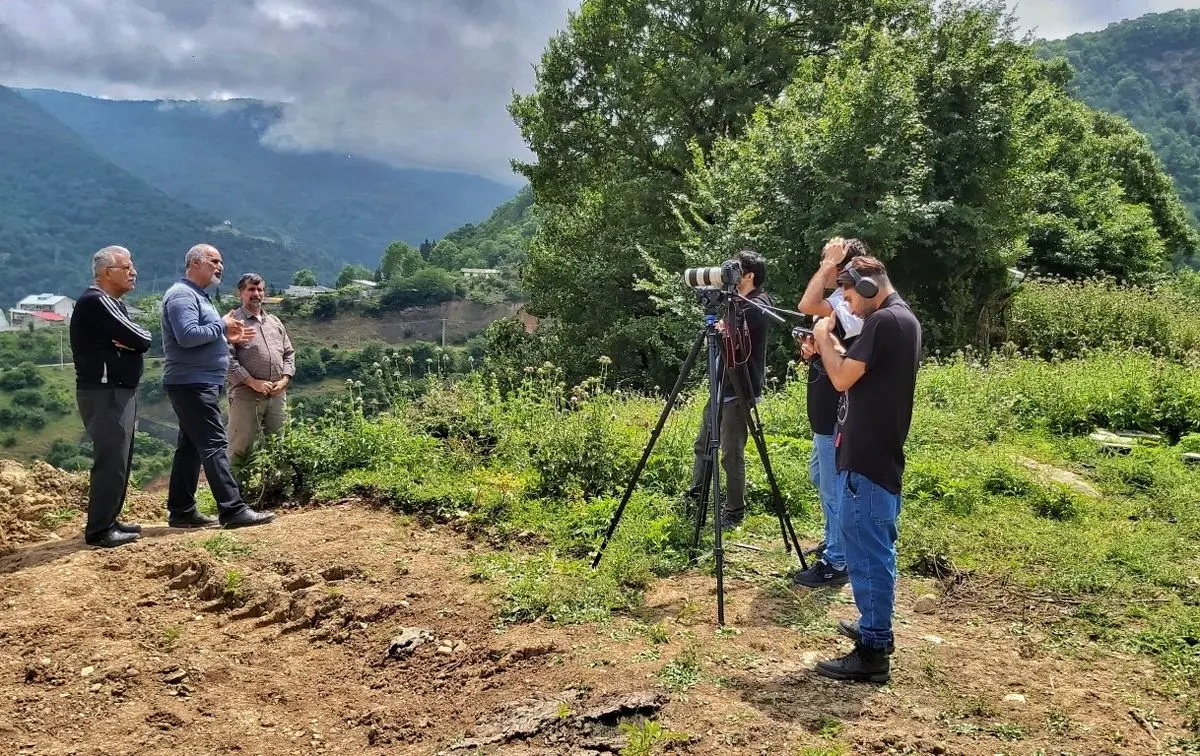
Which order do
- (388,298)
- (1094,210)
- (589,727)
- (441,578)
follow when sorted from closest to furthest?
(589,727) < (441,578) < (1094,210) < (388,298)

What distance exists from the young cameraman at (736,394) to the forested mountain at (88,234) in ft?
403

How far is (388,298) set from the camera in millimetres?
51000

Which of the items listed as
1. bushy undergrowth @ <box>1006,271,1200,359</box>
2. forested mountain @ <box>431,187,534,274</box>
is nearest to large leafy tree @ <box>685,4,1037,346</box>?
bushy undergrowth @ <box>1006,271,1200,359</box>

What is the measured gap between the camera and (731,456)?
4824mm

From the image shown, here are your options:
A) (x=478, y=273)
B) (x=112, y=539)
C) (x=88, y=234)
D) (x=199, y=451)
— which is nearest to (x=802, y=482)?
(x=199, y=451)

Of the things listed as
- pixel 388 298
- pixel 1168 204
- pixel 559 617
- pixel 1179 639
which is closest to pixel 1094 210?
pixel 1168 204

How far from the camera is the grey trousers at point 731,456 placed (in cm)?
470

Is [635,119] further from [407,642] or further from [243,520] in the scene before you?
[407,642]

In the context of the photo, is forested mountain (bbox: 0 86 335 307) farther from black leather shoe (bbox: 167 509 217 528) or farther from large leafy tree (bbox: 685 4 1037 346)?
black leather shoe (bbox: 167 509 217 528)

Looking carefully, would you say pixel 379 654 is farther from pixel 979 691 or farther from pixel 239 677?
pixel 979 691

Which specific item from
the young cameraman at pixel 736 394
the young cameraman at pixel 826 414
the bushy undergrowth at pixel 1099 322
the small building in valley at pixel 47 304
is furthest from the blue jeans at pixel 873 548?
the small building in valley at pixel 47 304

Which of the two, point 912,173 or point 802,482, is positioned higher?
point 912,173

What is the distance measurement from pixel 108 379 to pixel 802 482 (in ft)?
16.9

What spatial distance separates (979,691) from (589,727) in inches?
68.5
